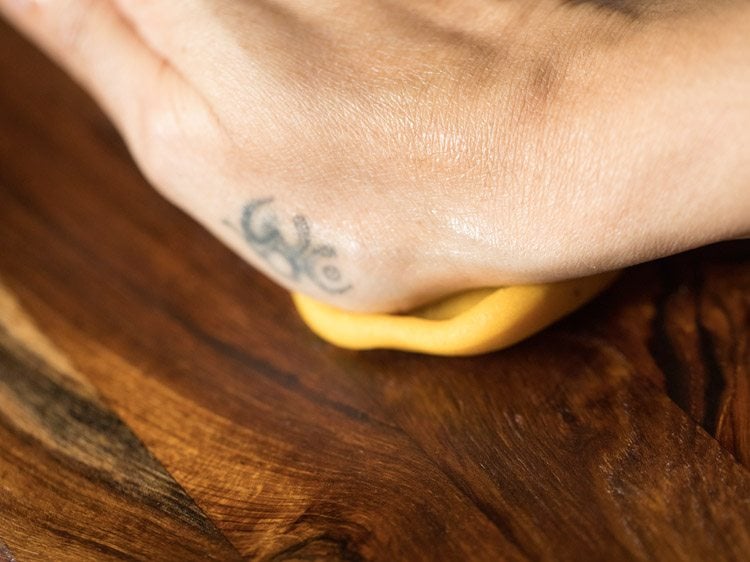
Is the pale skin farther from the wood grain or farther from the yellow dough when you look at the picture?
the wood grain

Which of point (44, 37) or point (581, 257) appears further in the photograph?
point (44, 37)

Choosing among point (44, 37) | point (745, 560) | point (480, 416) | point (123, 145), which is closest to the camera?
point (745, 560)

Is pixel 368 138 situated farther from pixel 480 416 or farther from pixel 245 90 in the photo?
pixel 480 416

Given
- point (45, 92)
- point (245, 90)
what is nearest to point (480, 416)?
point (245, 90)

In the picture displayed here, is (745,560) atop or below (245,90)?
below

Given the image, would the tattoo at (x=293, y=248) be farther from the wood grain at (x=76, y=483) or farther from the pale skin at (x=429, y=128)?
the wood grain at (x=76, y=483)

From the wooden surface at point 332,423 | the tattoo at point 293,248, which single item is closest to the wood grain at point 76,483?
the wooden surface at point 332,423

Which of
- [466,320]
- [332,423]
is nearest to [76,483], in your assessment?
[332,423]
